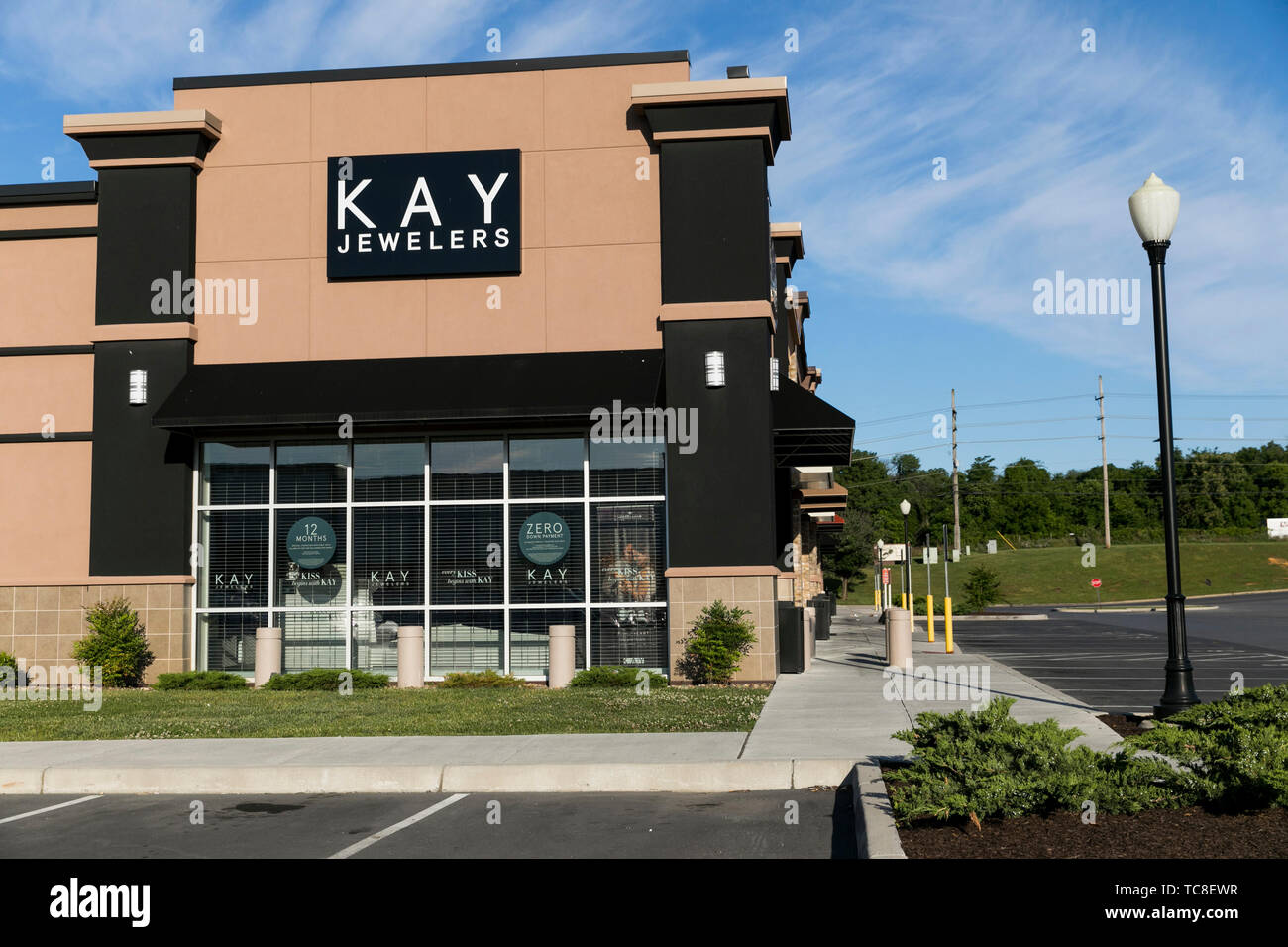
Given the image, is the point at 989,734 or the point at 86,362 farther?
the point at 86,362

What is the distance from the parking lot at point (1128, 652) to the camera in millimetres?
18391

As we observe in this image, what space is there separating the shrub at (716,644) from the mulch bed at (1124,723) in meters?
6.58

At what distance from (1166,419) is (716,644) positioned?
827 centimetres

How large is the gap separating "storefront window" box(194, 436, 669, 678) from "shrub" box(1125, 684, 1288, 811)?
1180 centimetres

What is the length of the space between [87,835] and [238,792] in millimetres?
1835

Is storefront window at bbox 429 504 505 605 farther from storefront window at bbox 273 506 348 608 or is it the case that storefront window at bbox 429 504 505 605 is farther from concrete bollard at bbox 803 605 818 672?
concrete bollard at bbox 803 605 818 672

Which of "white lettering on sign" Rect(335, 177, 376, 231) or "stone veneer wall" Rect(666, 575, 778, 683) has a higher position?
"white lettering on sign" Rect(335, 177, 376, 231)

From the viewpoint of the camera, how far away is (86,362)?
68.3 ft

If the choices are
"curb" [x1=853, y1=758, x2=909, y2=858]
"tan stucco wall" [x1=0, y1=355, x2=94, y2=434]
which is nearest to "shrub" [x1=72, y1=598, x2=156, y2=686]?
"tan stucco wall" [x1=0, y1=355, x2=94, y2=434]

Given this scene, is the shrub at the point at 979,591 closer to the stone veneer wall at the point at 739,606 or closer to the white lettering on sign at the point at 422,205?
the stone veneer wall at the point at 739,606

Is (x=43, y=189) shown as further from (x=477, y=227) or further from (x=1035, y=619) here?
(x=1035, y=619)

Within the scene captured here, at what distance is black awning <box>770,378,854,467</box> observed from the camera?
19.8 meters
